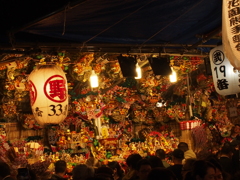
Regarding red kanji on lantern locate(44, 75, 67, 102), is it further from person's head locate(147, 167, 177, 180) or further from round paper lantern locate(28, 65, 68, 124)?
person's head locate(147, 167, 177, 180)

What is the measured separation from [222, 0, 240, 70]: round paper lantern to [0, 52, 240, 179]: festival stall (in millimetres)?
3204

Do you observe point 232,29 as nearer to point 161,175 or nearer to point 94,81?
point 161,175

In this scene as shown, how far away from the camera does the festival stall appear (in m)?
7.99

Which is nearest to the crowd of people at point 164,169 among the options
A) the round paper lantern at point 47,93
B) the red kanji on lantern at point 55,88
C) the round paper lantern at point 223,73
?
the round paper lantern at point 47,93

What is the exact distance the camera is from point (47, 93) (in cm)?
655

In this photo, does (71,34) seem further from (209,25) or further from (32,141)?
(32,141)

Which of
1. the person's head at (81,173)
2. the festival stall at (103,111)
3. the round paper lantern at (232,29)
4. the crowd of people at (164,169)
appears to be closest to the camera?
the crowd of people at (164,169)

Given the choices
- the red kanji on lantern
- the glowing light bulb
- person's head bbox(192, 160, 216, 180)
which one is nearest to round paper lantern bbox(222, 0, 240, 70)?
person's head bbox(192, 160, 216, 180)

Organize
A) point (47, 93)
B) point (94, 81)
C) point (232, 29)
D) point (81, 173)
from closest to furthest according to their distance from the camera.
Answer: point (232, 29)
point (81, 173)
point (47, 93)
point (94, 81)

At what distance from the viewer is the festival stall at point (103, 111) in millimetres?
7988

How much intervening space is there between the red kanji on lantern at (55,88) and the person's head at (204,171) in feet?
11.0

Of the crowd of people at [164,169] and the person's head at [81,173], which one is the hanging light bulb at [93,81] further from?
the person's head at [81,173]

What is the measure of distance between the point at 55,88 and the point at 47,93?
160 mm

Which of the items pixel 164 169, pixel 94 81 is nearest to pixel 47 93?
pixel 94 81
